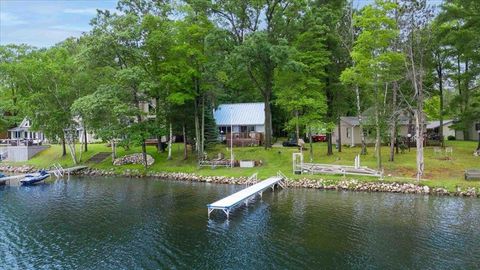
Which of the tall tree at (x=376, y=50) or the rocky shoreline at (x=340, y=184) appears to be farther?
the tall tree at (x=376, y=50)

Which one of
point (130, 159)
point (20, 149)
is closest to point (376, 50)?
point (130, 159)

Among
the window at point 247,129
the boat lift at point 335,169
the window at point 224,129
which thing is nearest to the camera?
the boat lift at point 335,169

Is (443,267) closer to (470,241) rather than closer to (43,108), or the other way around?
(470,241)

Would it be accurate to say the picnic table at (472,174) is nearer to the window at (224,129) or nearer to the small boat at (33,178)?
the window at (224,129)

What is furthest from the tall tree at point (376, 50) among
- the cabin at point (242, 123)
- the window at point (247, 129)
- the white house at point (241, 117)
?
the window at point (247, 129)

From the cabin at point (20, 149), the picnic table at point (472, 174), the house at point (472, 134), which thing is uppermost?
the house at point (472, 134)

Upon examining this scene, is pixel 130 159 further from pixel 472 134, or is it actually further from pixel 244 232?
pixel 472 134

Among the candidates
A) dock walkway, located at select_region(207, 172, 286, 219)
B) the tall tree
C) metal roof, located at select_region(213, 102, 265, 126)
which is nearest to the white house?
metal roof, located at select_region(213, 102, 265, 126)

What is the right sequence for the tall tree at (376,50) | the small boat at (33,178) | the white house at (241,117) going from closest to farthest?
1. the tall tree at (376,50)
2. the small boat at (33,178)
3. the white house at (241,117)
